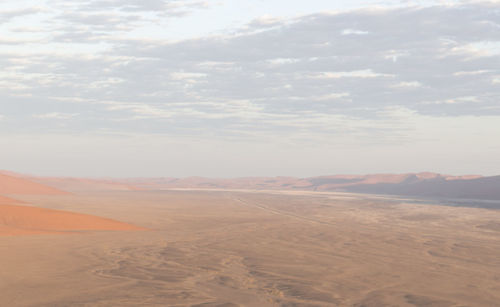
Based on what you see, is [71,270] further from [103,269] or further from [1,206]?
[1,206]

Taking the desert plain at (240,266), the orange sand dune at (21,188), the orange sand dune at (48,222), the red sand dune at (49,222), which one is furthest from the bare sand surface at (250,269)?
the orange sand dune at (21,188)

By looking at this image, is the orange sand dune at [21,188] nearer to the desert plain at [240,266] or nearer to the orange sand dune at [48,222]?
the orange sand dune at [48,222]

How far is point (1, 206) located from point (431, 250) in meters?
19.8

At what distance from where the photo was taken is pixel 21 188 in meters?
66.2

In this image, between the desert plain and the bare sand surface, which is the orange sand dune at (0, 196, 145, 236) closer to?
the desert plain

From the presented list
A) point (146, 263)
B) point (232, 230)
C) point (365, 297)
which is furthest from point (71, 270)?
point (232, 230)

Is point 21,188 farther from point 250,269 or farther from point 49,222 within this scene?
point 250,269

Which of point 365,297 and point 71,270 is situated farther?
point 71,270

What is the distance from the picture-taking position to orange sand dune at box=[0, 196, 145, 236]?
68.1 feet

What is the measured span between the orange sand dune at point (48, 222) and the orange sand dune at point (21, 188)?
4199 centimetres

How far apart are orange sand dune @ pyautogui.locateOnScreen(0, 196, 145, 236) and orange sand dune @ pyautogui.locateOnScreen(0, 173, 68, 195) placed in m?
42.0

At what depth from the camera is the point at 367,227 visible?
24.4m

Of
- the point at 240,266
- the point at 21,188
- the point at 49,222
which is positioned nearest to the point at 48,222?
the point at 49,222

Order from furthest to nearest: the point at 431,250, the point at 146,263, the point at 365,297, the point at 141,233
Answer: the point at 141,233
the point at 431,250
the point at 146,263
the point at 365,297
